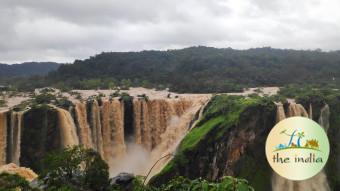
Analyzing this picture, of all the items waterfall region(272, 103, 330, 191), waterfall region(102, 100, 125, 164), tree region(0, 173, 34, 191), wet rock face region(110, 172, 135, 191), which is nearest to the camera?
tree region(0, 173, 34, 191)

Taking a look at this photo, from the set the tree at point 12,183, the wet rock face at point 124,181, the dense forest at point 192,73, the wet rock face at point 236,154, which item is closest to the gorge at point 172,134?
the wet rock face at point 236,154

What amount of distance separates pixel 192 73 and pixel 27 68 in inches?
2597

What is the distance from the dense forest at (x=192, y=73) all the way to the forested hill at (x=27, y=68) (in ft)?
125

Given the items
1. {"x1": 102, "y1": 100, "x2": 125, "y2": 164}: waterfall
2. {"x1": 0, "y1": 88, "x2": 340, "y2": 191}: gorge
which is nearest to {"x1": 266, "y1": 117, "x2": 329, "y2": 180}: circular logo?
{"x1": 0, "y1": 88, "x2": 340, "y2": 191}: gorge

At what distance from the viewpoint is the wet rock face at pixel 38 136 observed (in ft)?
101

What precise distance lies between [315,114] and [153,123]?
13643 millimetres

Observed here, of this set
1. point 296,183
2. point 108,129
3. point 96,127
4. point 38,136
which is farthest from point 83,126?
point 296,183

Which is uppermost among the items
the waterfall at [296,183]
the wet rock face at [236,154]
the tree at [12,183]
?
the tree at [12,183]

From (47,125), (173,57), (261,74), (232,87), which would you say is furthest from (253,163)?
(173,57)

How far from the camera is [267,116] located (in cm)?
3528

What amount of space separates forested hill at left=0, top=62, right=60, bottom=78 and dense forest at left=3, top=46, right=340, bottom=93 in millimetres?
38175

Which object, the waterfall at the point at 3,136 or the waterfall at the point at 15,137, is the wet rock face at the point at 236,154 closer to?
the waterfall at the point at 15,137

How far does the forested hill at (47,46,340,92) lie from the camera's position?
61406 mm

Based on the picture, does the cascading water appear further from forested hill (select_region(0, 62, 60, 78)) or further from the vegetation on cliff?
forested hill (select_region(0, 62, 60, 78))
